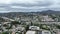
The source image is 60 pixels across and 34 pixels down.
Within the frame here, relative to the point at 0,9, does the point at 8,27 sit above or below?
below

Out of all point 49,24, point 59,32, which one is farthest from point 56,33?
point 49,24

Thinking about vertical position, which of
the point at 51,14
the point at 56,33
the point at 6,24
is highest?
the point at 51,14

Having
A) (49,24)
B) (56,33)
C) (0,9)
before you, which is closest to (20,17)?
(0,9)

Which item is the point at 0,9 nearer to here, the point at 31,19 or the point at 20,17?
the point at 20,17

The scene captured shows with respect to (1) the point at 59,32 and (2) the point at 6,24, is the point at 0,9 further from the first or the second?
(1) the point at 59,32

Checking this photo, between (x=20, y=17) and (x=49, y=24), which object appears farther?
(x=20, y=17)

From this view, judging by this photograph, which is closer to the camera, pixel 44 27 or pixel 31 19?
pixel 44 27

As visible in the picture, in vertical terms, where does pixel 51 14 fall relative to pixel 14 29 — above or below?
above

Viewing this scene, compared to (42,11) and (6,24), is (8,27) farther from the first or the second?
(42,11)
